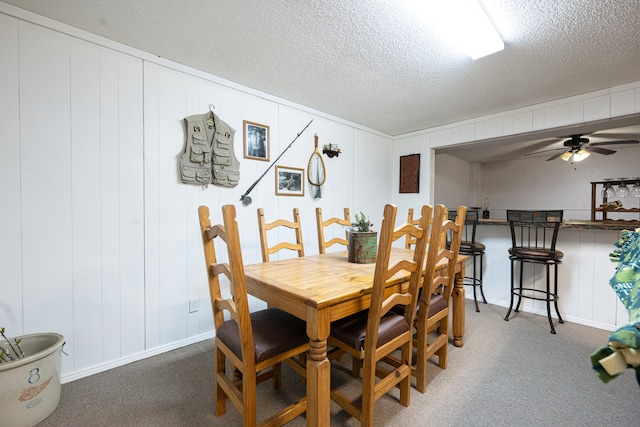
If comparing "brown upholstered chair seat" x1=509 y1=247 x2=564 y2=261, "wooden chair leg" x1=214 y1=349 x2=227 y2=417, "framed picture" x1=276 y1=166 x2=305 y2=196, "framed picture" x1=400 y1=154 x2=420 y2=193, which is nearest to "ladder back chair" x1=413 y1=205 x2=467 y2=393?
"wooden chair leg" x1=214 y1=349 x2=227 y2=417

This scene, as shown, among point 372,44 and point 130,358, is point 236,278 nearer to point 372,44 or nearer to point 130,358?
point 130,358

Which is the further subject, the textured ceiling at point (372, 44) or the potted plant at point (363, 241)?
the potted plant at point (363, 241)

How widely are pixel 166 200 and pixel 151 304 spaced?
0.81 meters

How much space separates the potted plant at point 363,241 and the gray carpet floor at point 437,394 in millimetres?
803

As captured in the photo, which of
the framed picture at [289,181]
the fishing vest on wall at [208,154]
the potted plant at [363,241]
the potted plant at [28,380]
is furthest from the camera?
the framed picture at [289,181]

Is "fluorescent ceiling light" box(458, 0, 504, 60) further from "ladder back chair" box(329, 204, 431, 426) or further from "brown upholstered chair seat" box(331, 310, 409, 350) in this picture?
"brown upholstered chair seat" box(331, 310, 409, 350)

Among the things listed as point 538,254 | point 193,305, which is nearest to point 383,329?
point 193,305

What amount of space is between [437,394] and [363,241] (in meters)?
1.03

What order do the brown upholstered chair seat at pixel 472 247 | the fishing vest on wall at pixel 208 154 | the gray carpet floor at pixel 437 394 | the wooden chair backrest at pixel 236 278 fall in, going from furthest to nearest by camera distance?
the brown upholstered chair seat at pixel 472 247 < the fishing vest on wall at pixel 208 154 < the gray carpet floor at pixel 437 394 < the wooden chair backrest at pixel 236 278

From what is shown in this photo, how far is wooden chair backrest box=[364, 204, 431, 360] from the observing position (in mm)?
1209

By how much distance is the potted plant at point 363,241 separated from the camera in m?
1.90

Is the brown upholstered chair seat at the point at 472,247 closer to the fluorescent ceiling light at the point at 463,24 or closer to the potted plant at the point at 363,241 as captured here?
the potted plant at the point at 363,241

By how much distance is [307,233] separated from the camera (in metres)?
3.18

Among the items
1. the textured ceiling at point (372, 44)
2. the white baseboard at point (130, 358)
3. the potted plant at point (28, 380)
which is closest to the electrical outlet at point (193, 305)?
the white baseboard at point (130, 358)
